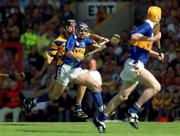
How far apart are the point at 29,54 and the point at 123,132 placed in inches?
329

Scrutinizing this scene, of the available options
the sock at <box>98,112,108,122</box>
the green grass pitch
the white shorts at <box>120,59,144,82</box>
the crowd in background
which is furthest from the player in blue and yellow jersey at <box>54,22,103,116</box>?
the crowd in background

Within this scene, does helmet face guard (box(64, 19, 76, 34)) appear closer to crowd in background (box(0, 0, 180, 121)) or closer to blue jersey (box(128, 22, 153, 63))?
blue jersey (box(128, 22, 153, 63))

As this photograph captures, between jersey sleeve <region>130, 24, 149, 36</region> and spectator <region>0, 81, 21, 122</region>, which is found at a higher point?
jersey sleeve <region>130, 24, 149, 36</region>

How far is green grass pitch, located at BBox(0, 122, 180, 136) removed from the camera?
15368 millimetres

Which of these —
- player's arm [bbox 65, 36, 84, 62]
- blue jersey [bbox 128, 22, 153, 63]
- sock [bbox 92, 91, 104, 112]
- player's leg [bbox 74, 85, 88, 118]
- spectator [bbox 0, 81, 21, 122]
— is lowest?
spectator [bbox 0, 81, 21, 122]

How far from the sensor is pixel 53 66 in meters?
23.2

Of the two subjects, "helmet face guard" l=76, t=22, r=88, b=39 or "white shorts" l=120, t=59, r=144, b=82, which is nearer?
"white shorts" l=120, t=59, r=144, b=82

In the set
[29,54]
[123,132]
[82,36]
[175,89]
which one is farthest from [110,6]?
[123,132]

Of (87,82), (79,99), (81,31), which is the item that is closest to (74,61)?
(87,82)

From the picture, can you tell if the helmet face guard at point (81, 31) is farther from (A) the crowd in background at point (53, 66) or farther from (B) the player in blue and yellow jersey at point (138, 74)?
(A) the crowd in background at point (53, 66)

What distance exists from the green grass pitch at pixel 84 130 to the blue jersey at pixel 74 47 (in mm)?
1201

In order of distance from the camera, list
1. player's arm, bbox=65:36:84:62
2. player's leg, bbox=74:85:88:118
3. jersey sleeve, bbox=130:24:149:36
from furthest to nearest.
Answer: player's leg, bbox=74:85:88:118, player's arm, bbox=65:36:84:62, jersey sleeve, bbox=130:24:149:36

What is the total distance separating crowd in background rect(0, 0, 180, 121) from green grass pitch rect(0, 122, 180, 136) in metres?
3.41

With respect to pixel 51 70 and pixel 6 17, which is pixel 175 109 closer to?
pixel 51 70
